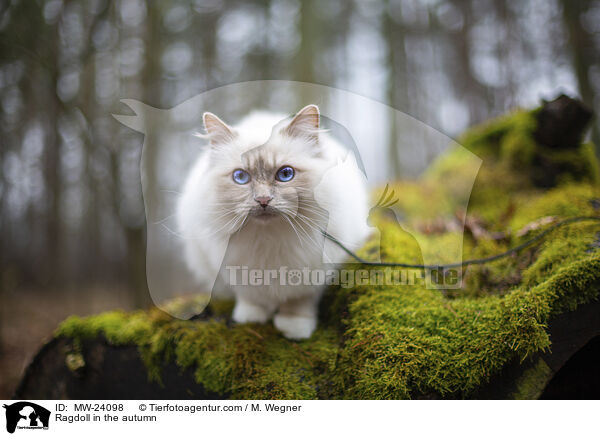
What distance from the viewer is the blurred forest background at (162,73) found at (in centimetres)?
211

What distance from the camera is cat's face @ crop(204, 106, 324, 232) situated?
1087 millimetres

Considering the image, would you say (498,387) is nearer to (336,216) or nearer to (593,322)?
(593,322)

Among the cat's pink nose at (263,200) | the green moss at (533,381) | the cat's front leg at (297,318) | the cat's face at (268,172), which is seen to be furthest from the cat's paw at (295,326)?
the green moss at (533,381)

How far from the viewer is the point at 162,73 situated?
2.38 meters

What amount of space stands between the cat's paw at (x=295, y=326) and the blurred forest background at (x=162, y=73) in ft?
3.32

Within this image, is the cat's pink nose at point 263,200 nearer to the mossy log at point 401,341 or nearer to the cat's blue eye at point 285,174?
the cat's blue eye at point 285,174

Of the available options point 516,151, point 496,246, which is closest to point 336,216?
point 496,246

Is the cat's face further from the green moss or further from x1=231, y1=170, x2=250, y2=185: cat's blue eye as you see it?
Answer: the green moss
